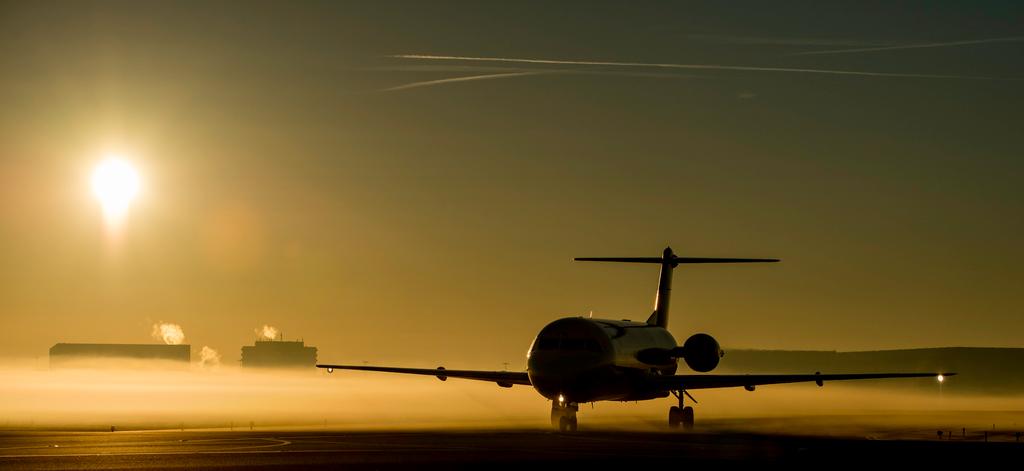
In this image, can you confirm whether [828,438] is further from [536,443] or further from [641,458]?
[641,458]

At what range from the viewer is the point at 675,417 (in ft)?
227

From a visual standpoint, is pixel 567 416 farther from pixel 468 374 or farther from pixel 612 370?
pixel 468 374

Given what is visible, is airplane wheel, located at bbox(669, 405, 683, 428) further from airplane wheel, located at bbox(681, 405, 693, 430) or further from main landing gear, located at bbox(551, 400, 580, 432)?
main landing gear, located at bbox(551, 400, 580, 432)

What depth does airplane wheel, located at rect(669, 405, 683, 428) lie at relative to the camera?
227 feet

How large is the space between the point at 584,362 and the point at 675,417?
8.87m

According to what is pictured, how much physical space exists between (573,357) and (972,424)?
92.8ft

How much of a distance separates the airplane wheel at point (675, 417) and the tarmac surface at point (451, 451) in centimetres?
1167

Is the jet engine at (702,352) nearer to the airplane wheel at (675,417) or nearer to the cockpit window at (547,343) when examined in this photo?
the airplane wheel at (675,417)

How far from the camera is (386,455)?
139 feet

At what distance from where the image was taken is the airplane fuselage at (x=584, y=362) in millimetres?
62625

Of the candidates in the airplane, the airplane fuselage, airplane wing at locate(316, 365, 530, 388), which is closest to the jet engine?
the airplane

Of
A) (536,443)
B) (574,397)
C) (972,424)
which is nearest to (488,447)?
(536,443)

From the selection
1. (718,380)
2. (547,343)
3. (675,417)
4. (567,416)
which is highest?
(547,343)

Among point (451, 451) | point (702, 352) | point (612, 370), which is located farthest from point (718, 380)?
point (451, 451)
